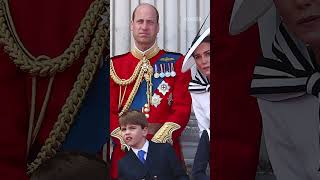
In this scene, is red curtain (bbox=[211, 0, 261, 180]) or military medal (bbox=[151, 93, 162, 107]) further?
military medal (bbox=[151, 93, 162, 107])

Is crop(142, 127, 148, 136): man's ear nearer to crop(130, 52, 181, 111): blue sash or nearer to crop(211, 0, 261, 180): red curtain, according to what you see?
crop(130, 52, 181, 111): blue sash

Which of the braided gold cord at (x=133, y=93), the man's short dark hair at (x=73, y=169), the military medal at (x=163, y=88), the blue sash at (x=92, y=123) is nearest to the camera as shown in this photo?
the man's short dark hair at (x=73, y=169)

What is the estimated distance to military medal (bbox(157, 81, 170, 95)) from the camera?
1.48 meters

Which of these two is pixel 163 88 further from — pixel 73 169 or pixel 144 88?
pixel 73 169

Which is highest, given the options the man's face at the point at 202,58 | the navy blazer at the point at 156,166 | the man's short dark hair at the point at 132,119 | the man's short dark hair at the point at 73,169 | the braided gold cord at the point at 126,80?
the man's face at the point at 202,58

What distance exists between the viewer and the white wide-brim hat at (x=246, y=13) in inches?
44.1

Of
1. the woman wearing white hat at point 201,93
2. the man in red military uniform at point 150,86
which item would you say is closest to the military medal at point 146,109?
the man in red military uniform at point 150,86

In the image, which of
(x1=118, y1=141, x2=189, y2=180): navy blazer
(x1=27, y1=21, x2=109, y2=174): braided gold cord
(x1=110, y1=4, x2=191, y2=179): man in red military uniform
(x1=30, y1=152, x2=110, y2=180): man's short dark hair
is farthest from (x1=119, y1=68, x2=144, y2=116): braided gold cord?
(x1=30, y1=152, x2=110, y2=180): man's short dark hair

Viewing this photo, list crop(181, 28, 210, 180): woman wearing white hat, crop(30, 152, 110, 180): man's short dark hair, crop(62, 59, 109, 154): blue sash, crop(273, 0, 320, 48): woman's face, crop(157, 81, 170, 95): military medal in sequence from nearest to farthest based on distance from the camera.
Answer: crop(30, 152, 110, 180): man's short dark hair → crop(273, 0, 320, 48): woman's face → crop(62, 59, 109, 154): blue sash → crop(181, 28, 210, 180): woman wearing white hat → crop(157, 81, 170, 95): military medal

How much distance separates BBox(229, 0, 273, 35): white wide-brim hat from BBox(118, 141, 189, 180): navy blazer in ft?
1.12

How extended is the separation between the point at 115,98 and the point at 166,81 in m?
0.16

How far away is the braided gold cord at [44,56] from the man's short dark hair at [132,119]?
0.28 metres

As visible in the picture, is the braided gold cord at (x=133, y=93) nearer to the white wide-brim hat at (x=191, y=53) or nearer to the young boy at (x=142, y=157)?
the young boy at (x=142, y=157)

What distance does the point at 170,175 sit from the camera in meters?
1.28
